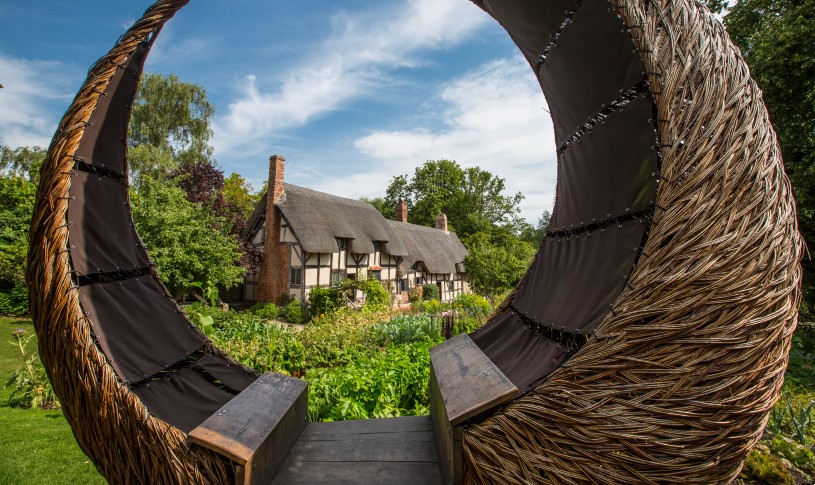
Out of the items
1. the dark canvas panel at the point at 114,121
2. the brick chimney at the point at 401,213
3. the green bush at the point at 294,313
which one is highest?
the brick chimney at the point at 401,213

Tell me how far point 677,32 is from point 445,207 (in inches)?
1575

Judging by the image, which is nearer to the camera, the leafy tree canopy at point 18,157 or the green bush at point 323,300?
the green bush at point 323,300

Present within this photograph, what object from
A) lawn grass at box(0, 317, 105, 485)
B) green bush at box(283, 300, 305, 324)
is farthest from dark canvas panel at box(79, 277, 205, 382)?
green bush at box(283, 300, 305, 324)

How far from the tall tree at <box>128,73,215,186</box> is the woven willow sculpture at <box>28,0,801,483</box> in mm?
23680

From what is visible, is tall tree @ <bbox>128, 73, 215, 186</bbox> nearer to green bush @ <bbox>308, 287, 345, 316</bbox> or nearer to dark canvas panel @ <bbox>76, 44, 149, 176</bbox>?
green bush @ <bbox>308, 287, 345, 316</bbox>

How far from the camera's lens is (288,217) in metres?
18.5

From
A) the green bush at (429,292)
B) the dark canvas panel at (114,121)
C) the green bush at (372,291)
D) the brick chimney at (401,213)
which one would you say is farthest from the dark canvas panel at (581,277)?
the brick chimney at (401,213)

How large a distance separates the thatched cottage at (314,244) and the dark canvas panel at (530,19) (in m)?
16.3

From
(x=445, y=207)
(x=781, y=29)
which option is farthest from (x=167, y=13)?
(x=445, y=207)

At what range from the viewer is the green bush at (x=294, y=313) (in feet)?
55.7

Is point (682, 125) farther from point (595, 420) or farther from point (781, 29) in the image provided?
point (781, 29)

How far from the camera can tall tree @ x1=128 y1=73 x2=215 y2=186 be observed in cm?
2181

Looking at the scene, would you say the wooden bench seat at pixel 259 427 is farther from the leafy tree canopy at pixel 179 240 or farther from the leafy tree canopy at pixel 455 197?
the leafy tree canopy at pixel 455 197

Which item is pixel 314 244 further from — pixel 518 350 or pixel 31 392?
pixel 518 350
